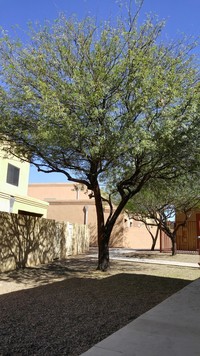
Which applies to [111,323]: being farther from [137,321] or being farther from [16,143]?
[16,143]


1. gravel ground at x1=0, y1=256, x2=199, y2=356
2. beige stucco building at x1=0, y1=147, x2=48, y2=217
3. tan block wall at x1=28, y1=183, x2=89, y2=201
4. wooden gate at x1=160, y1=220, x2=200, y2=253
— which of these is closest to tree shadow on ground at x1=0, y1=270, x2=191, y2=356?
gravel ground at x1=0, y1=256, x2=199, y2=356

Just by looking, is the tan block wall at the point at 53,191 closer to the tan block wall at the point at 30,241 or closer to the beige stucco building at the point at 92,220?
the beige stucco building at the point at 92,220

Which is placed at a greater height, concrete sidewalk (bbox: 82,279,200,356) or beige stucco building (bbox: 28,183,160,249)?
beige stucco building (bbox: 28,183,160,249)

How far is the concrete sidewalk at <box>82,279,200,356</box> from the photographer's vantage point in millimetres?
4121

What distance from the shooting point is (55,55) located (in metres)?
10.1

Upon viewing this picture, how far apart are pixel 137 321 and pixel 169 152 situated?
5380 mm

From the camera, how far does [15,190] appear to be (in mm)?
21016

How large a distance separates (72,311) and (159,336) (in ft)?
7.39

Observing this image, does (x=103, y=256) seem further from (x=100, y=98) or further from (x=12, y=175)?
(x=12, y=175)

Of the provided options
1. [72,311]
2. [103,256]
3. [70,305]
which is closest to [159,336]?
[72,311]

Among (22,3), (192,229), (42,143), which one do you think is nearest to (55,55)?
(22,3)

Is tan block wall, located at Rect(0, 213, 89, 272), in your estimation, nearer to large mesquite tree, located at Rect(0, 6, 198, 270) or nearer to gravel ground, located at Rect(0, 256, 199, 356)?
gravel ground, located at Rect(0, 256, 199, 356)

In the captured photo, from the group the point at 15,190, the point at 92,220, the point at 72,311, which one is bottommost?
the point at 72,311

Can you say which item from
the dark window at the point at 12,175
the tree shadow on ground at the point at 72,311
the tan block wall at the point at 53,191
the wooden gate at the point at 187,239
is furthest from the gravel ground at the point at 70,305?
the tan block wall at the point at 53,191
